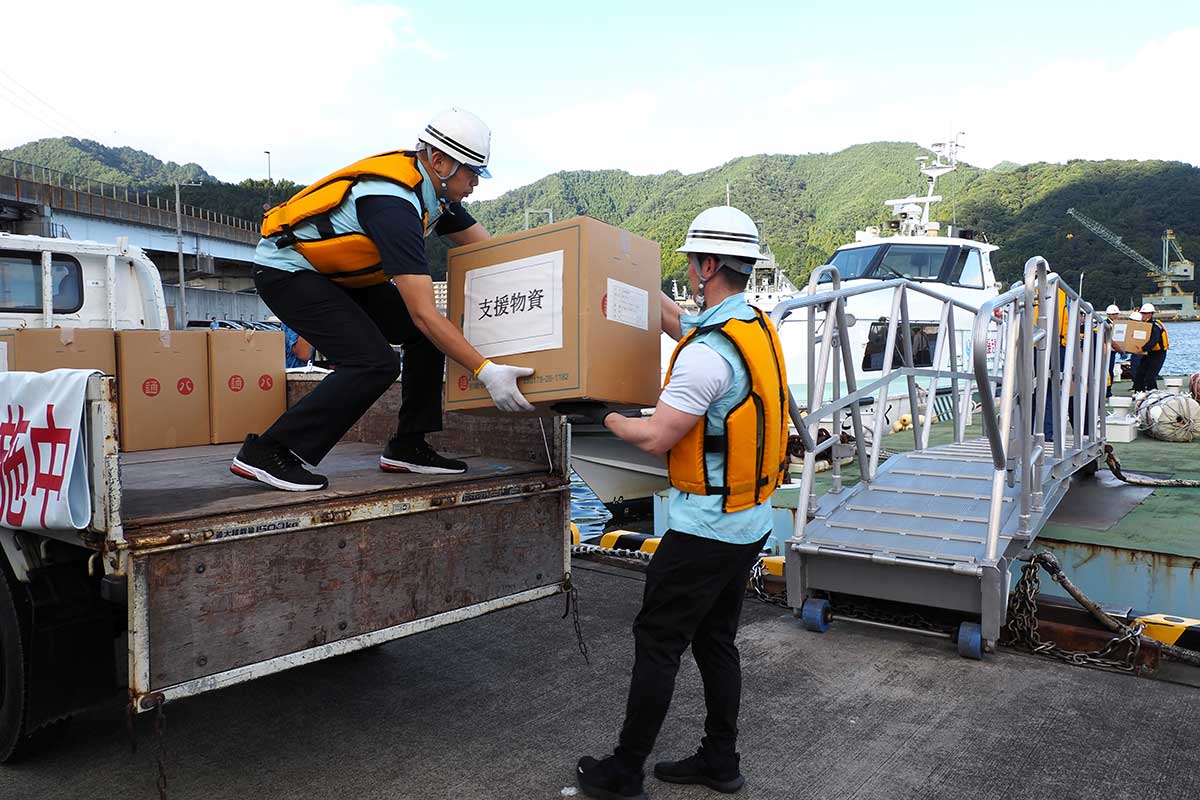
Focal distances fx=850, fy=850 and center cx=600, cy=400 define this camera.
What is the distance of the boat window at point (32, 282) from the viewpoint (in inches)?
242

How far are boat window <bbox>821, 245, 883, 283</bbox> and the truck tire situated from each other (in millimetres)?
12610

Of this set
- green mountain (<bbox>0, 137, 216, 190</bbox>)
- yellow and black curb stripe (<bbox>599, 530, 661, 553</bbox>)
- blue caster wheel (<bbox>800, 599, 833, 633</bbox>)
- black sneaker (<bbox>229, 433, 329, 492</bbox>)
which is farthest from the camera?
green mountain (<bbox>0, 137, 216, 190</bbox>)

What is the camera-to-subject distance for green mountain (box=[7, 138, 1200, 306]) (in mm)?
64938

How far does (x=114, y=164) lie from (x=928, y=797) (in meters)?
138

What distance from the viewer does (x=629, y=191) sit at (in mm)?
123750

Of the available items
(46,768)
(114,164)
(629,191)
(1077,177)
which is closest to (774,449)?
(46,768)

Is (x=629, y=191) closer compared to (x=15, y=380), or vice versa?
(x=15, y=380)

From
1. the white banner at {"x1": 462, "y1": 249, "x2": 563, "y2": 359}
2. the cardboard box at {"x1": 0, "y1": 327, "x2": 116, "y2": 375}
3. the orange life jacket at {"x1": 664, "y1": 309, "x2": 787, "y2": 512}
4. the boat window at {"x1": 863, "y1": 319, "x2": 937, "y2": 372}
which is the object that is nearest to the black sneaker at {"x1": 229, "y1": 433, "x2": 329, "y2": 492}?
the white banner at {"x1": 462, "y1": 249, "x2": 563, "y2": 359}

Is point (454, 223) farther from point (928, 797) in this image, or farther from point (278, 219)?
point (928, 797)

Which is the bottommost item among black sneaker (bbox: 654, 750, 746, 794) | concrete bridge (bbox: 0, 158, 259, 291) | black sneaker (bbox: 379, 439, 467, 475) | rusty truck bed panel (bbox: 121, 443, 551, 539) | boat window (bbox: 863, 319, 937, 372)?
black sneaker (bbox: 654, 750, 746, 794)

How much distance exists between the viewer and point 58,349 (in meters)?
4.76

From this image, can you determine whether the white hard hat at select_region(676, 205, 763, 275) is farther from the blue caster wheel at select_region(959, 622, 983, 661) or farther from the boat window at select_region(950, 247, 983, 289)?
the boat window at select_region(950, 247, 983, 289)

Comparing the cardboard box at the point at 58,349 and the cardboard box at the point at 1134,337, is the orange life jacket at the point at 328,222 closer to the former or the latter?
the cardboard box at the point at 58,349

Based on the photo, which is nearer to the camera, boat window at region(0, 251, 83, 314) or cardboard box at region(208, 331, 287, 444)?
cardboard box at region(208, 331, 287, 444)
